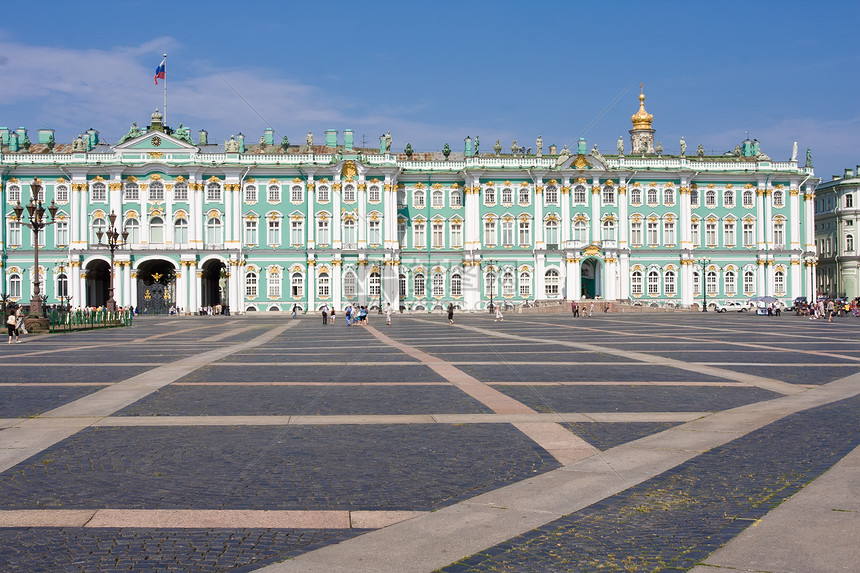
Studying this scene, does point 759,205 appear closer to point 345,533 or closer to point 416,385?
point 416,385

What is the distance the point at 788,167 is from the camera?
86.1 m

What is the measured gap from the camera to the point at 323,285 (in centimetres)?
7950

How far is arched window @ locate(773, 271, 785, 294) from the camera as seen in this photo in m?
84.9

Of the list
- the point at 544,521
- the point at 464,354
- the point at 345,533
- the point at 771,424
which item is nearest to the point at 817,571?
the point at 544,521

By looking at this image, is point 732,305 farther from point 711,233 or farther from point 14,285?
point 14,285

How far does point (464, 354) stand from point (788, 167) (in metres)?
70.4

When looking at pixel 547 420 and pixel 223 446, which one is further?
pixel 547 420

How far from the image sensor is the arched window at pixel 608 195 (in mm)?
83000

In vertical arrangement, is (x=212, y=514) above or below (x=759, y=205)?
below

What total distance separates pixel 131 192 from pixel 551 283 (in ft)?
127

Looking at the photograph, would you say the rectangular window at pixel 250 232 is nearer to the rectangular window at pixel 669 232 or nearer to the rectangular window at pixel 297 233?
the rectangular window at pixel 297 233

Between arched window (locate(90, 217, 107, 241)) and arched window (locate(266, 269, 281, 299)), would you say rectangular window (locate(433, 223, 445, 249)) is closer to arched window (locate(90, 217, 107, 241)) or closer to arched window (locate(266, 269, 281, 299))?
arched window (locate(266, 269, 281, 299))

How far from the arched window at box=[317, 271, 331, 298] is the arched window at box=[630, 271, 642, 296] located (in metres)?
28.3

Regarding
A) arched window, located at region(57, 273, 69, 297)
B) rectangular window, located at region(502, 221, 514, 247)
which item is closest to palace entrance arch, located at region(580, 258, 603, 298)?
rectangular window, located at region(502, 221, 514, 247)
